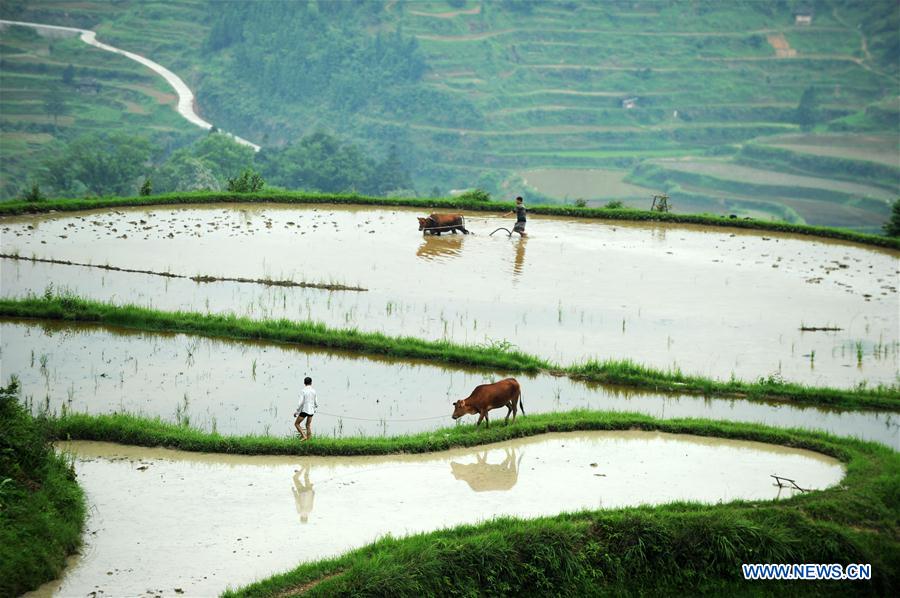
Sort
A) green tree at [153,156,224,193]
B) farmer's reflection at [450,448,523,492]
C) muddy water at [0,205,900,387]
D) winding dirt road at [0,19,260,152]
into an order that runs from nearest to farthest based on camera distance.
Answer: farmer's reflection at [450,448,523,492] < muddy water at [0,205,900,387] < green tree at [153,156,224,193] < winding dirt road at [0,19,260,152]

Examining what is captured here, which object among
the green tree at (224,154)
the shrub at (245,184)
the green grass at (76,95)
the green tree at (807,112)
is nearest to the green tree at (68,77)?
the green grass at (76,95)

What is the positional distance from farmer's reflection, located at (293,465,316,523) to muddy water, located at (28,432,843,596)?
0.01m

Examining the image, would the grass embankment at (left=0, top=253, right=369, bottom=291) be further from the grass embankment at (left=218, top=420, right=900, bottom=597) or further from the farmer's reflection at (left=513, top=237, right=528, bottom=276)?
the grass embankment at (left=218, top=420, right=900, bottom=597)

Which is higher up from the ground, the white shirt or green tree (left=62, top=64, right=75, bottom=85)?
green tree (left=62, top=64, right=75, bottom=85)

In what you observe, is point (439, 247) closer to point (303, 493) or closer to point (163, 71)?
point (303, 493)

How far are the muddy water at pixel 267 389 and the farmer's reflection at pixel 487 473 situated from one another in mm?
1207

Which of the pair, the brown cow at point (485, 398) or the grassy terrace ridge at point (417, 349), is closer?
the brown cow at point (485, 398)

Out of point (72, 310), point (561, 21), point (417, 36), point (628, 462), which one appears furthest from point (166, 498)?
point (561, 21)

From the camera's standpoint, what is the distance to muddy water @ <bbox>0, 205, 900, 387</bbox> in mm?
15367

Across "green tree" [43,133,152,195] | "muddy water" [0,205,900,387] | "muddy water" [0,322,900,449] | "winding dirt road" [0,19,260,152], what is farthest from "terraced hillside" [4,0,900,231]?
"muddy water" [0,322,900,449]

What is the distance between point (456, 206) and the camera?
82.2 feet

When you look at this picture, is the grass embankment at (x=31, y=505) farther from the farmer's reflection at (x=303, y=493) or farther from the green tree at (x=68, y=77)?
the green tree at (x=68, y=77)

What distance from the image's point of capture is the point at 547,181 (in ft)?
235

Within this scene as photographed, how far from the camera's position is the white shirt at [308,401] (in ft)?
35.1
